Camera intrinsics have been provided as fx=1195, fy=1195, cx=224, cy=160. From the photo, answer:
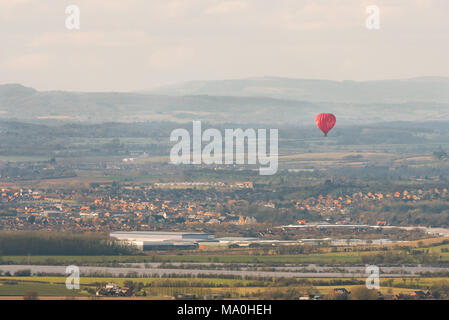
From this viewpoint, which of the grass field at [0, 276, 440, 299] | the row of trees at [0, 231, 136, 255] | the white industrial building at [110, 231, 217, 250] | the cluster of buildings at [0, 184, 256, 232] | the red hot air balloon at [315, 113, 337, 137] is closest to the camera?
the grass field at [0, 276, 440, 299]

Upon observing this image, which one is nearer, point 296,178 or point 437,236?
point 437,236

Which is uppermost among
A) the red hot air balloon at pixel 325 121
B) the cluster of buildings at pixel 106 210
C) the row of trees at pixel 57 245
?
the red hot air balloon at pixel 325 121

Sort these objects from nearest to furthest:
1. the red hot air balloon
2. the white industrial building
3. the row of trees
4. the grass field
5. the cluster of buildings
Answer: the grass field
the row of trees
the white industrial building
the cluster of buildings
the red hot air balloon

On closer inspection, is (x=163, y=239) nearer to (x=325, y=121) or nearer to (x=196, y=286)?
(x=196, y=286)

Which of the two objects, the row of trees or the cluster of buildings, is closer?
the row of trees

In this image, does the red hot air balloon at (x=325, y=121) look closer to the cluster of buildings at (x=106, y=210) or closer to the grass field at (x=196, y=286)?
the cluster of buildings at (x=106, y=210)

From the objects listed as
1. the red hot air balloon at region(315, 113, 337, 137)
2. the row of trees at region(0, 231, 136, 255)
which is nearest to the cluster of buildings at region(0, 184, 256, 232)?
the row of trees at region(0, 231, 136, 255)

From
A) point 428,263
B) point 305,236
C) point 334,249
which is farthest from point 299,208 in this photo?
point 428,263

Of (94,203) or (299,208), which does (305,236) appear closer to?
(299,208)

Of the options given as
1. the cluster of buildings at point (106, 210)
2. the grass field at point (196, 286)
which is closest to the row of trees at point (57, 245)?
the cluster of buildings at point (106, 210)

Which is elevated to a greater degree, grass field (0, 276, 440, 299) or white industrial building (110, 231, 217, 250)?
white industrial building (110, 231, 217, 250)

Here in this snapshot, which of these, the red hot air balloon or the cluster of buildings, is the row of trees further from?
the red hot air balloon
